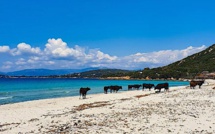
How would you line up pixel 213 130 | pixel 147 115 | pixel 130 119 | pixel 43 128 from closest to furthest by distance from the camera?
pixel 213 130
pixel 43 128
pixel 130 119
pixel 147 115

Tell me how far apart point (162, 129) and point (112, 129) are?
101 inches

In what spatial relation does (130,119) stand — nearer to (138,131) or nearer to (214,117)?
(138,131)

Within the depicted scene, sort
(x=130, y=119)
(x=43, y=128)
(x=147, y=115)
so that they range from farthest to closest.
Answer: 1. (x=147, y=115)
2. (x=130, y=119)
3. (x=43, y=128)

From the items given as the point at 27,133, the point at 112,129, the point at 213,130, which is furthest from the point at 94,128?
the point at 213,130

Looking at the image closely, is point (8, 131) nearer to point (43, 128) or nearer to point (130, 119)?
point (43, 128)

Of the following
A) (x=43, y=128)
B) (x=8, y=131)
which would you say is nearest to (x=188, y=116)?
(x=43, y=128)

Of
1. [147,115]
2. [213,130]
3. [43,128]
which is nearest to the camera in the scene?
[213,130]

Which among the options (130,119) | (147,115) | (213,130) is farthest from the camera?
(147,115)

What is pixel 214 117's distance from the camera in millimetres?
16938

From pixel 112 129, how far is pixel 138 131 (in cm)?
137

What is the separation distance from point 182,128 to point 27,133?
26.3ft

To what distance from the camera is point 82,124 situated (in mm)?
15586

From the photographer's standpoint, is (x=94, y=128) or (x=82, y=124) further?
(x=82, y=124)

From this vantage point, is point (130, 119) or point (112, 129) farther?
point (130, 119)
